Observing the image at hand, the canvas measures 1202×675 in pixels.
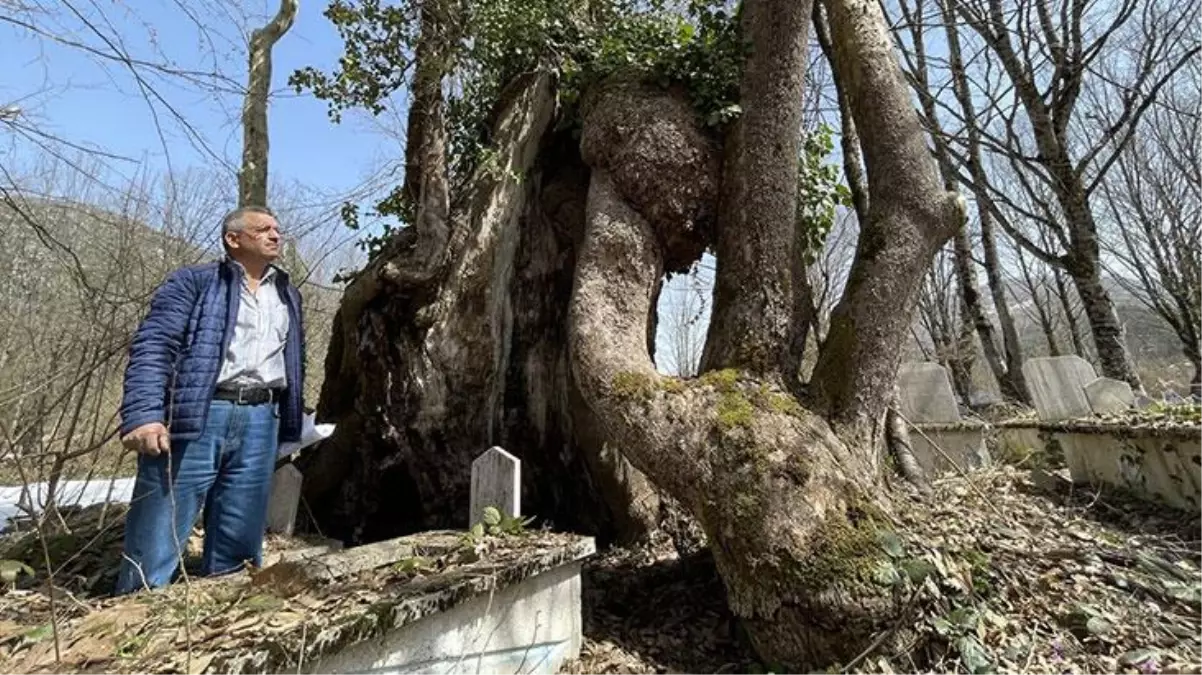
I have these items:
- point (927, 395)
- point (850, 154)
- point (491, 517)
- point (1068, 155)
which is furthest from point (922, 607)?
point (1068, 155)

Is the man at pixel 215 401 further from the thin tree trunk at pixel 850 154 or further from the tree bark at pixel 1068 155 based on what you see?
the tree bark at pixel 1068 155

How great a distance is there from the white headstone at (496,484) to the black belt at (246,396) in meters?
1.09

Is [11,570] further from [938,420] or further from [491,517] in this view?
[938,420]

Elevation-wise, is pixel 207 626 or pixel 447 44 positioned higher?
pixel 447 44

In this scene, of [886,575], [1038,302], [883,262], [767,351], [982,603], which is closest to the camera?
[886,575]

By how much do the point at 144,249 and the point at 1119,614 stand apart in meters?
7.10

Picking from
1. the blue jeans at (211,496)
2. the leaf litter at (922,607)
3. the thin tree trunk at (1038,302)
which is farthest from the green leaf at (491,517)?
the thin tree trunk at (1038,302)

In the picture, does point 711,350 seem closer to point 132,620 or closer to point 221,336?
point 221,336

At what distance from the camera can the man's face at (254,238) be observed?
3238mm

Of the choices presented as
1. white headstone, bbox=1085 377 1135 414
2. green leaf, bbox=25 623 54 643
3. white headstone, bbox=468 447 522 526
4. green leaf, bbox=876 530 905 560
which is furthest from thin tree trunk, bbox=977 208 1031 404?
green leaf, bbox=25 623 54 643

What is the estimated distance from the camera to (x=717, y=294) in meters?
3.81

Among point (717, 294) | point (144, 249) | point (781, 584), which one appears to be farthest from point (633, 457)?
point (144, 249)

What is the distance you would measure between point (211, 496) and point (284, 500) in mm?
871

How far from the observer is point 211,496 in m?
3.10
